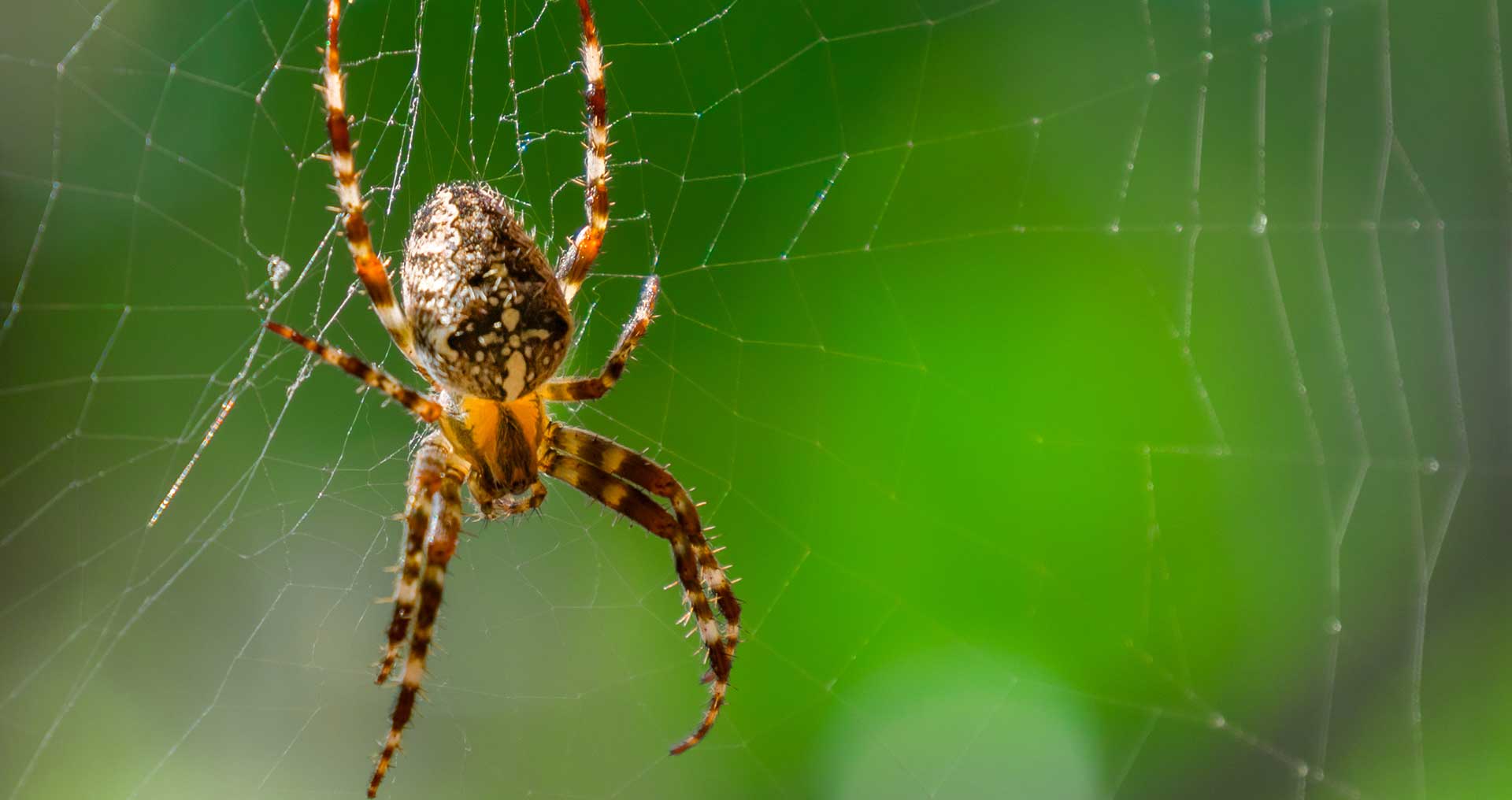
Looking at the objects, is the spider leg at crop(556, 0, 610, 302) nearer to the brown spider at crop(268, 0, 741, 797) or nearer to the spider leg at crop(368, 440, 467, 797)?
the brown spider at crop(268, 0, 741, 797)

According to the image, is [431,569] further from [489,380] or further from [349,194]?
[349,194]

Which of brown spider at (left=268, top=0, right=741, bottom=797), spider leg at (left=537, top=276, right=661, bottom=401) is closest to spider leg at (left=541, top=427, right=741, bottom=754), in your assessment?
brown spider at (left=268, top=0, right=741, bottom=797)

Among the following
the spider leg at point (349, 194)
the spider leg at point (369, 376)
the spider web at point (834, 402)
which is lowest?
the spider web at point (834, 402)

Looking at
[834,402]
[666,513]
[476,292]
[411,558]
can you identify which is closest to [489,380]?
[476,292]

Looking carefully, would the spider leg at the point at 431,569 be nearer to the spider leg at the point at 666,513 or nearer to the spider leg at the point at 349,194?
the spider leg at the point at 666,513

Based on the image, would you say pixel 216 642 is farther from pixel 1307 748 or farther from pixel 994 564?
pixel 1307 748

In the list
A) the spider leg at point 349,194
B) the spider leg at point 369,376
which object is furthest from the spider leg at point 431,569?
the spider leg at point 349,194
